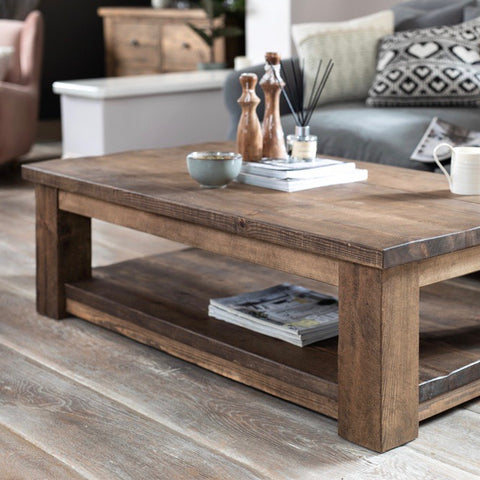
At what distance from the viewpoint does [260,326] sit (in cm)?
193

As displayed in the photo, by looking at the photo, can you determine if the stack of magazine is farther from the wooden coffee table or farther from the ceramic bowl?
the ceramic bowl

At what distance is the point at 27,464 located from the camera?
1.54 meters

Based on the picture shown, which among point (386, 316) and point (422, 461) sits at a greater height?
point (386, 316)

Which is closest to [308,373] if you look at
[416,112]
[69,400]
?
[69,400]

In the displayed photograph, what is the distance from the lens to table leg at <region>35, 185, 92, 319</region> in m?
2.28

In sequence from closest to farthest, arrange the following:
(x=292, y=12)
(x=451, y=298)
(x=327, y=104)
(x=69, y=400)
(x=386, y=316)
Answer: (x=386, y=316)
(x=69, y=400)
(x=451, y=298)
(x=327, y=104)
(x=292, y=12)

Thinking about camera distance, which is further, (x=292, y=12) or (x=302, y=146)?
(x=292, y=12)

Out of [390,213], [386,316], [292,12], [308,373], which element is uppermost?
[292,12]

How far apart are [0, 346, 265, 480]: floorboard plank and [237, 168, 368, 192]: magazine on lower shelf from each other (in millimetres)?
590

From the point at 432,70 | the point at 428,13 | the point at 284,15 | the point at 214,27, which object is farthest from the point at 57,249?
the point at 214,27

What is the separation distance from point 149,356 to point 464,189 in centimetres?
81

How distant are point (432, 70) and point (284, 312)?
62.3 inches

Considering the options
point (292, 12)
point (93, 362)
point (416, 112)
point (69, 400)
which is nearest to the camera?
point (69, 400)

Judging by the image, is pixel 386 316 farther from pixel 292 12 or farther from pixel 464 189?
pixel 292 12
